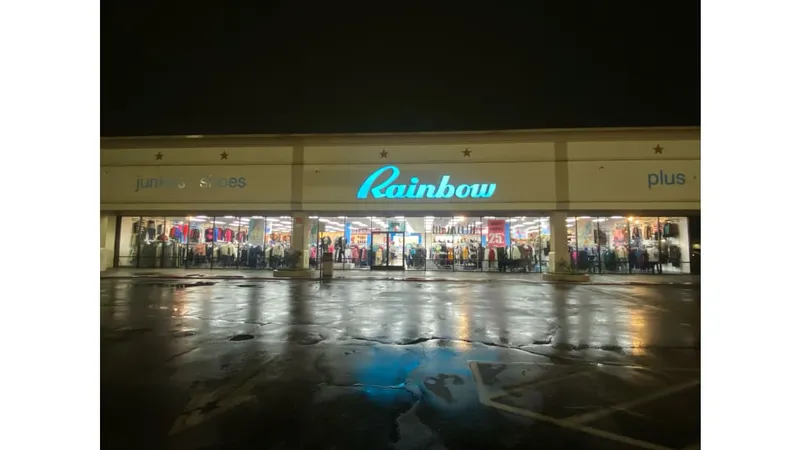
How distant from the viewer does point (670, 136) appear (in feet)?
68.1

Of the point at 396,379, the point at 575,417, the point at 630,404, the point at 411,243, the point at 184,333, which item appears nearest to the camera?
the point at 575,417

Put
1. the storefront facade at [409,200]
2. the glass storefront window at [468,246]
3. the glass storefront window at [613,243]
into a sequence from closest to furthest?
the storefront facade at [409,200], the glass storefront window at [613,243], the glass storefront window at [468,246]

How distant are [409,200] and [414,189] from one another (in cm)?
63

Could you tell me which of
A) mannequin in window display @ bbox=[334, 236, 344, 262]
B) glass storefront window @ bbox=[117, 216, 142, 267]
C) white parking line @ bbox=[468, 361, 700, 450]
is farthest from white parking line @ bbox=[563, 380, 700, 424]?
glass storefront window @ bbox=[117, 216, 142, 267]

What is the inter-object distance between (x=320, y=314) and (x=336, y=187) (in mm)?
12798

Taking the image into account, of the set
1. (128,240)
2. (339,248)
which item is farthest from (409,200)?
(128,240)

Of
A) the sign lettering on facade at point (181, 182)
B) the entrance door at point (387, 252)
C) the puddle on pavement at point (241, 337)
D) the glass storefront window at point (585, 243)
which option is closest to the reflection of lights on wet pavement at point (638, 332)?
the puddle on pavement at point (241, 337)

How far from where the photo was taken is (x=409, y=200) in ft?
71.6

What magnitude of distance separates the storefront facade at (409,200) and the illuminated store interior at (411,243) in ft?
0.21

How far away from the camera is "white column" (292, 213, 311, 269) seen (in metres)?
22.3

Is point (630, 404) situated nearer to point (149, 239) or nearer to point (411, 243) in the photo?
point (411, 243)

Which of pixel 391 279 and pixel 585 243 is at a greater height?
pixel 585 243

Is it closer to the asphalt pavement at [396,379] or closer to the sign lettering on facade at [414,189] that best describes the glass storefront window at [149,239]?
the sign lettering on facade at [414,189]

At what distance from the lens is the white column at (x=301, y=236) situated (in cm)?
2232
